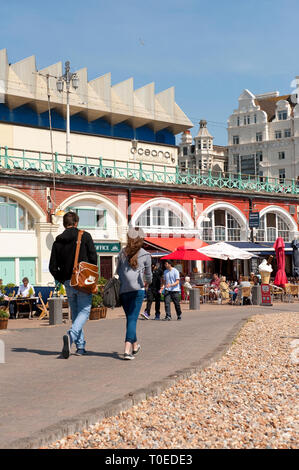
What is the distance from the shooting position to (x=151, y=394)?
21.2 ft

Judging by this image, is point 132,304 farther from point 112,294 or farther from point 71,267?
point 71,267

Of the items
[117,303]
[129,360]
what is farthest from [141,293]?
[129,360]

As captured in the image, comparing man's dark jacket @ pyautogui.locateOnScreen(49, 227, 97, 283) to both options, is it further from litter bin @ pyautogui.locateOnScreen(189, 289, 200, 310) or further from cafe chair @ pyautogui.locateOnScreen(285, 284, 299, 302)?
cafe chair @ pyautogui.locateOnScreen(285, 284, 299, 302)

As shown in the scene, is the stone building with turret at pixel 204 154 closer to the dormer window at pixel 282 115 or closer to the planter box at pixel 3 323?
the dormer window at pixel 282 115

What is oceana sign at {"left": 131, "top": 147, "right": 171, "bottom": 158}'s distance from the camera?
4371cm

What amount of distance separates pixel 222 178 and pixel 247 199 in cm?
194

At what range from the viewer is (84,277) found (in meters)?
8.64

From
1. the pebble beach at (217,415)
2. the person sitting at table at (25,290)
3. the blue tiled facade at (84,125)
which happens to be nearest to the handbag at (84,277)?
the pebble beach at (217,415)

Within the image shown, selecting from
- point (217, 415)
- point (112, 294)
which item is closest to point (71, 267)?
point (112, 294)

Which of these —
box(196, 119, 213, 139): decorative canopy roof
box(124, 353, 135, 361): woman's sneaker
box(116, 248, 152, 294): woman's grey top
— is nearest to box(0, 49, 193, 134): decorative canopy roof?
box(116, 248, 152, 294): woman's grey top

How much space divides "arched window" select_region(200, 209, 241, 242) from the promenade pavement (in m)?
19.6

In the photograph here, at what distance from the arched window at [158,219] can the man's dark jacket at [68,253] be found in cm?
2089

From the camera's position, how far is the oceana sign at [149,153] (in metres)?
43.7
